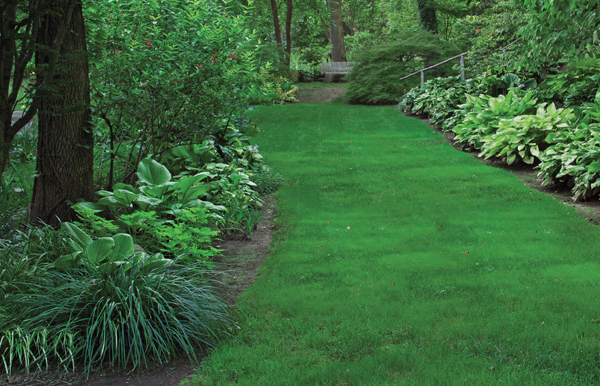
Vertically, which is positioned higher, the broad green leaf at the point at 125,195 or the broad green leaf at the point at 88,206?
the broad green leaf at the point at 125,195

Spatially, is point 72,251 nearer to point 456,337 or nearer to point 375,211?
point 456,337

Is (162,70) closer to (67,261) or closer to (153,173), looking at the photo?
(153,173)

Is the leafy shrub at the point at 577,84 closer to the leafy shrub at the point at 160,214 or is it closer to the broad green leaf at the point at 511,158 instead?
the broad green leaf at the point at 511,158

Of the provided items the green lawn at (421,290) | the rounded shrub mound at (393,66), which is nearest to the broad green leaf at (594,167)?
the green lawn at (421,290)

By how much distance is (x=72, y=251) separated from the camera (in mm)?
3803

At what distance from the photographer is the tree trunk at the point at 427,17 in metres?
21.7

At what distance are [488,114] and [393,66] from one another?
991 cm

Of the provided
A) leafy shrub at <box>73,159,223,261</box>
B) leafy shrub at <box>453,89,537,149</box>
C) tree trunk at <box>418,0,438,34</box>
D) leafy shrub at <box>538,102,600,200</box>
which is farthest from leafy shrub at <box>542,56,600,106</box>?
tree trunk at <box>418,0,438,34</box>

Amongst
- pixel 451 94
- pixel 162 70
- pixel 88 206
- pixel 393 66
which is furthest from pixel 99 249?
pixel 393 66

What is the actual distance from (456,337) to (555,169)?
16.1 ft

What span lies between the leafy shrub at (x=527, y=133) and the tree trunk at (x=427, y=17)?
14.2 meters

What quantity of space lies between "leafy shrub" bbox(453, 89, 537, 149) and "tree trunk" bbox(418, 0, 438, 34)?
12.3 metres

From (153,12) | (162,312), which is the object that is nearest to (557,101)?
(153,12)

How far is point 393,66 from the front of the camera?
1894 centimetres
